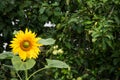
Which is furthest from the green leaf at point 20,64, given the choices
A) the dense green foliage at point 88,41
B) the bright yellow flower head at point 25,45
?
the dense green foliage at point 88,41

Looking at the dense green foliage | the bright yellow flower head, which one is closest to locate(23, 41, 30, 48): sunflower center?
the bright yellow flower head

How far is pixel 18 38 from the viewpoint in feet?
9.36

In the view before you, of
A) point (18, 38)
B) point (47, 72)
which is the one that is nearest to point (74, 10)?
point (47, 72)

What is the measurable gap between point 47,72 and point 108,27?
27.8 inches

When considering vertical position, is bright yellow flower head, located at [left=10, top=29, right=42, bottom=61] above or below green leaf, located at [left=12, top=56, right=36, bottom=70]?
above

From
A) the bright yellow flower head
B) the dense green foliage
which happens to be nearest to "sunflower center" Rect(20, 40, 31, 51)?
the bright yellow flower head

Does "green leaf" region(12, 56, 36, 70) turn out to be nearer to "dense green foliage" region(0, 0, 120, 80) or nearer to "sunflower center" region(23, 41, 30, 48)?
"sunflower center" region(23, 41, 30, 48)

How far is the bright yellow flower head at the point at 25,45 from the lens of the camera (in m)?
2.81

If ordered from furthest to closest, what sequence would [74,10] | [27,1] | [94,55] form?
[27,1] < [74,10] < [94,55]

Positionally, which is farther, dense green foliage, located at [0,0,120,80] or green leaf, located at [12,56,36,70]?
dense green foliage, located at [0,0,120,80]

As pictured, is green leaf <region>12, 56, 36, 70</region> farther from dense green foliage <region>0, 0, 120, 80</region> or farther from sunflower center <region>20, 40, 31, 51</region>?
dense green foliage <region>0, 0, 120, 80</region>

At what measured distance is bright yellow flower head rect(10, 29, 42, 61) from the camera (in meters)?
2.81

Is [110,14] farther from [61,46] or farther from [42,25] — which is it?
[42,25]

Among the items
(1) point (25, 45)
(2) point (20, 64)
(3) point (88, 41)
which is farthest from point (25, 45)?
(3) point (88, 41)
